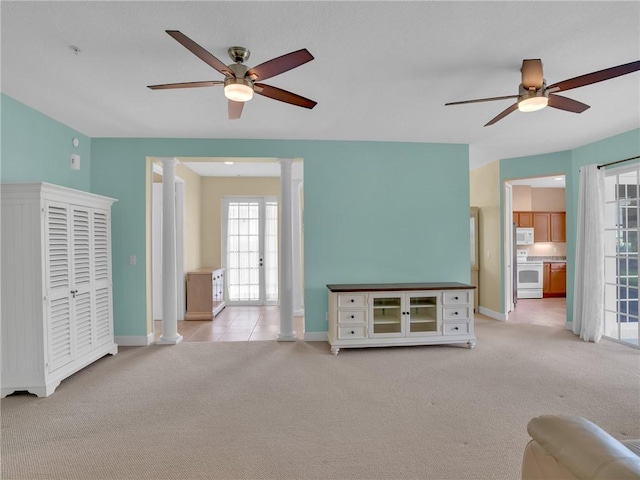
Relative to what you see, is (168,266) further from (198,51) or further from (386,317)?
(198,51)

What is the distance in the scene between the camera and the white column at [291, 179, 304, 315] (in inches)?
237

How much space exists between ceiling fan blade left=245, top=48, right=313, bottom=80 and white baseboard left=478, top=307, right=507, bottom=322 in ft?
17.0

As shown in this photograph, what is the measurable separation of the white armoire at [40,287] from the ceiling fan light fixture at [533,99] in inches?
152

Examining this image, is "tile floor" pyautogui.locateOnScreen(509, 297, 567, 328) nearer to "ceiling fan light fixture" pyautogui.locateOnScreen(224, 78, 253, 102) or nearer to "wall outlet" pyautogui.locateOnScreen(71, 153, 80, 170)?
"ceiling fan light fixture" pyautogui.locateOnScreen(224, 78, 253, 102)

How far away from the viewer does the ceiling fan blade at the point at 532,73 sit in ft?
7.79

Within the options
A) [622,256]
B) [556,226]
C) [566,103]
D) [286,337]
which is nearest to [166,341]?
[286,337]

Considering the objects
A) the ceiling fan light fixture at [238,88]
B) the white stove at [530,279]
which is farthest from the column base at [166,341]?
the white stove at [530,279]

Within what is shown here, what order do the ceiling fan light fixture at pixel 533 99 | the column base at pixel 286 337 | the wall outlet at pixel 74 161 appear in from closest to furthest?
1. the ceiling fan light fixture at pixel 533 99
2. the wall outlet at pixel 74 161
3. the column base at pixel 286 337

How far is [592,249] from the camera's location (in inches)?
176

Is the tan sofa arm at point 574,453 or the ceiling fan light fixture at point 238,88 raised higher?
the ceiling fan light fixture at point 238,88

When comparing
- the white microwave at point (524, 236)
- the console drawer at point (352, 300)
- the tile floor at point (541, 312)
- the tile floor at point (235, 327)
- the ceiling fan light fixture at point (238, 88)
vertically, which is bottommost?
the tile floor at point (541, 312)

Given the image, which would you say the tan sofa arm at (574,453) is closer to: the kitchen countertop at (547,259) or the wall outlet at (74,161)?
the wall outlet at (74,161)

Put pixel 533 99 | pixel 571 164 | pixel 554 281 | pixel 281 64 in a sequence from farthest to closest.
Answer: pixel 554 281 < pixel 571 164 < pixel 533 99 < pixel 281 64

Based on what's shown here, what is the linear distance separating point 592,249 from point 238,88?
4773mm
